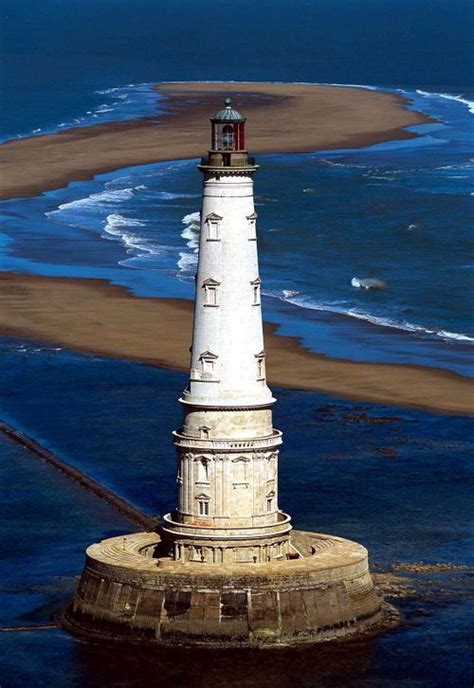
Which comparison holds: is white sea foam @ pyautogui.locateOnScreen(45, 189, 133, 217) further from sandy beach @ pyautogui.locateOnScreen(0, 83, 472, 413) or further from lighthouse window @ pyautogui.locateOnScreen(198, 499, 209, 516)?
lighthouse window @ pyautogui.locateOnScreen(198, 499, 209, 516)

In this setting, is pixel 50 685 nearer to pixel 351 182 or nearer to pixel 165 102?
pixel 351 182

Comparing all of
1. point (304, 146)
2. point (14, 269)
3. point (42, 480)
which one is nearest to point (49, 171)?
point (304, 146)

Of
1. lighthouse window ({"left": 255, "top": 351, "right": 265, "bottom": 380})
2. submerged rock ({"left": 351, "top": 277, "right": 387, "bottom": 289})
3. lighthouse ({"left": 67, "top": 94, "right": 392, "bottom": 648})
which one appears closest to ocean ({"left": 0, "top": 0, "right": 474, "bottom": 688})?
submerged rock ({"left": 351, "top": 277, "right": 387, "bottom": 289})

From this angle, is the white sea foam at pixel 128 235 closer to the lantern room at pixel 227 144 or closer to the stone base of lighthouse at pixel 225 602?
the lantern room at pixel 227 144

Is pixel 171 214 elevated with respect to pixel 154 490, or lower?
elevated

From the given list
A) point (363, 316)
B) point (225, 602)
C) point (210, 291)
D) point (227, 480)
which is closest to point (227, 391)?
point (227, 480)

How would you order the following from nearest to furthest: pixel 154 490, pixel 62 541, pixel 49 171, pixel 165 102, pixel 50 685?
pixel 50 685 < pixel 62 541 < pixel 154 490 < pixel 49 171 < pixel 165 102

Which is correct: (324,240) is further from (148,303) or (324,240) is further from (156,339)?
(156,339)

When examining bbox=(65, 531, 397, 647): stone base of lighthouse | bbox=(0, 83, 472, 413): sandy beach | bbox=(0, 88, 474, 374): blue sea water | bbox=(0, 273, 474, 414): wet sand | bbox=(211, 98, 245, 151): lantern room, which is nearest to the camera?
bbox=(65, 531, 397, 647): stone base of lighthouse
